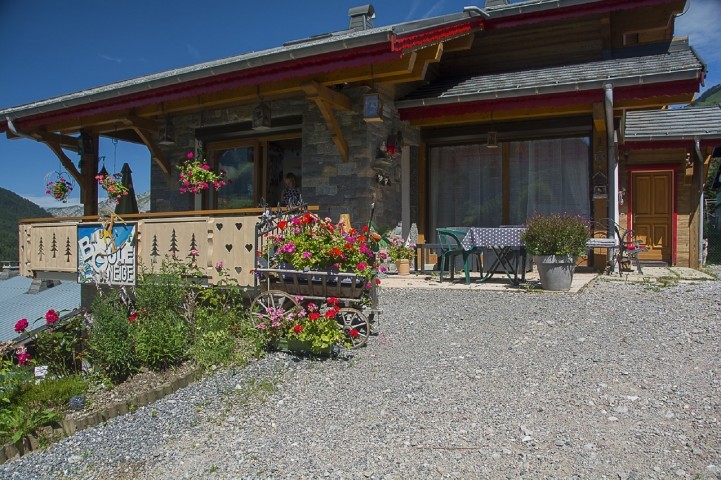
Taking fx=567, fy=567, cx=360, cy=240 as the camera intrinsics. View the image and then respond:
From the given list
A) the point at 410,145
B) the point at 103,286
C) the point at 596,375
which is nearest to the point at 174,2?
the point at 410,145

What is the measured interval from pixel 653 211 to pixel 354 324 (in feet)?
29.4

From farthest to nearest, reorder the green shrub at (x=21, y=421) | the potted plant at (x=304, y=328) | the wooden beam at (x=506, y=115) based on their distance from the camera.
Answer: the wooden beam at (x=506, y=115), the potted plant at (x=304, y=328), the green shrub at (x=21, y=421)

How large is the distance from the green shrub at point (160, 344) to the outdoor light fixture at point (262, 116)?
14.9 feet

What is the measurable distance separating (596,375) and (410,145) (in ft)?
20.6

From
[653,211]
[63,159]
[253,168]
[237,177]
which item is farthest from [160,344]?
[653,211]

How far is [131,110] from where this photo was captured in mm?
9469

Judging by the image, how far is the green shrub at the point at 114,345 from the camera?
15.3ft

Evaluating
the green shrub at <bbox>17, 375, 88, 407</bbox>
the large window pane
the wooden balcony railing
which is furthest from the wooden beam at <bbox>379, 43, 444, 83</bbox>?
the green shrub at <bbox>17, 375, 88, 407</bbox>

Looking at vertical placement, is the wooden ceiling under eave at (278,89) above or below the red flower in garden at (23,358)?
above

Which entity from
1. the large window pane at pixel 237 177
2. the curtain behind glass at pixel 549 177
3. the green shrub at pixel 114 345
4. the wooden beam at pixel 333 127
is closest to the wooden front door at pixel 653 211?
the curtain behind glass at pixel 549 177

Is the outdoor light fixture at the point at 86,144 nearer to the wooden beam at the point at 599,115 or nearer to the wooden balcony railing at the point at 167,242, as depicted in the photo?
the wooden balcony railing at the point at 167,242

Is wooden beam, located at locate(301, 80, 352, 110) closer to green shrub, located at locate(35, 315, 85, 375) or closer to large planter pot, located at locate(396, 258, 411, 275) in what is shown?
large planter pot, located at locate(396, 258, 411, 275)

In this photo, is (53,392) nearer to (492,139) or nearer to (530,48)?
(492,139)

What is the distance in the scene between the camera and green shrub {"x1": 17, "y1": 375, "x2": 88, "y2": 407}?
4.25 m
